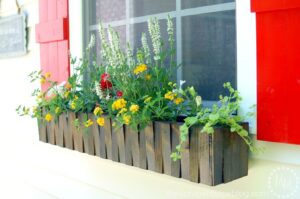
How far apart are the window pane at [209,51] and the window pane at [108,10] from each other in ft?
1.38

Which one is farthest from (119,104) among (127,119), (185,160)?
(185,160)

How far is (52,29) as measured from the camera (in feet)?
6.43

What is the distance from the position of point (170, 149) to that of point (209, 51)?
419mm

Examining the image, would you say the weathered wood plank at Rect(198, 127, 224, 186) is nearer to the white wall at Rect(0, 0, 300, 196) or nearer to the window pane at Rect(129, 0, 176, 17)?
the white wall at Rect(0, 0, 300, 196)

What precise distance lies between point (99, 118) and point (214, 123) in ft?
1.64

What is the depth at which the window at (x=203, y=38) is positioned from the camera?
130 centimetres

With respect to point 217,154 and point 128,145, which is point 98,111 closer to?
point 128,145

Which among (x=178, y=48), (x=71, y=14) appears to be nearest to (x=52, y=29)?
(x=71, y=14)

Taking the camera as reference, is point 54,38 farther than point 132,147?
Yes

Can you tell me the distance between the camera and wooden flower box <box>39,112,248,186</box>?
42.1 inches

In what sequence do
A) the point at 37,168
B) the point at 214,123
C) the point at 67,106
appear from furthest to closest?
the point at 37,168
the point at 67,106
the point at 214,123

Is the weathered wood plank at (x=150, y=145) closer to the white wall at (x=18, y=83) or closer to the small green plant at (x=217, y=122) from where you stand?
the small green plant at (x=217, y=122)

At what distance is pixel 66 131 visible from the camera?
1.69 metres

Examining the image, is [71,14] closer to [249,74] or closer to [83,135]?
[83,135]
